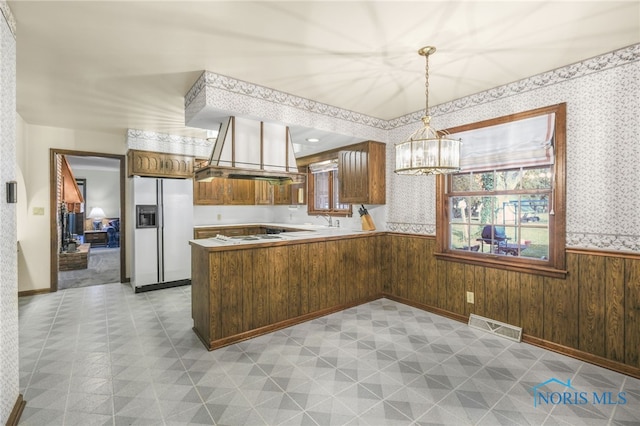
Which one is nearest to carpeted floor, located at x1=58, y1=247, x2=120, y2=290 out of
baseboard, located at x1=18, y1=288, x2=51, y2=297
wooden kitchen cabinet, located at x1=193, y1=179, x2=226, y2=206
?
baseboard, located at x1=18, y1=288, x2=51, y2=297

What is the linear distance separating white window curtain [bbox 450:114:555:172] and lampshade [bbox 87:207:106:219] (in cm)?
1083

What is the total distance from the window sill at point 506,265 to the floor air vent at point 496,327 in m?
0.58

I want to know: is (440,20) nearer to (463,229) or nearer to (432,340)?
(463,229)

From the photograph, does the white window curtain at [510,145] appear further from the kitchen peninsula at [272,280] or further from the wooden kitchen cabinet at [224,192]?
the wooden kitchen cabinet at [224,192]

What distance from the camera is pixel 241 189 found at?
649cm

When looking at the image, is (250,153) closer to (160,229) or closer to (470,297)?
(160,229)

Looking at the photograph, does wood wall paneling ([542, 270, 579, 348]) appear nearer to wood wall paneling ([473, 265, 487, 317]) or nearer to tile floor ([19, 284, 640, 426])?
tile floor ([19, 284, 640, 426])

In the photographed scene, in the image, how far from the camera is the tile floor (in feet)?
6.31

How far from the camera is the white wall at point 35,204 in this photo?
4508 millimetres

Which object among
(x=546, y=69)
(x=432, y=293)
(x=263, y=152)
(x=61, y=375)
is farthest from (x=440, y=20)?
(x=61, y=375)

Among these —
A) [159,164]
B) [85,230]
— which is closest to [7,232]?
[159,164]

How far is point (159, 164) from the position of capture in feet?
16.8

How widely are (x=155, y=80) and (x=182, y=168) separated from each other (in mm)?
2606

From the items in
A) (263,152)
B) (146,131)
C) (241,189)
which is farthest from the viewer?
(241,189)
